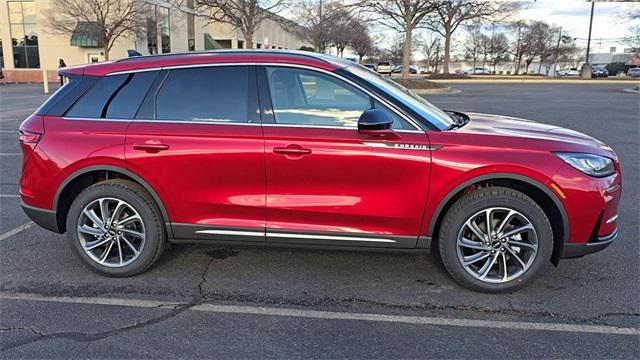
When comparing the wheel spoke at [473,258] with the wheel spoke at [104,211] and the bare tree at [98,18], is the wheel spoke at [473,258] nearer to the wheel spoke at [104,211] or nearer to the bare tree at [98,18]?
the wheel spoke at [104,211]

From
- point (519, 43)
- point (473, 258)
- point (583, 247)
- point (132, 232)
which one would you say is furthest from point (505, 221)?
point (519, 43)

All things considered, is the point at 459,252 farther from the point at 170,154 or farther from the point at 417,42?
the point at 417,42

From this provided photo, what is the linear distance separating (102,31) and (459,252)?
39.5 meters

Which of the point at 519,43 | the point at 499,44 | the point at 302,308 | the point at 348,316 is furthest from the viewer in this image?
the point at 499,44

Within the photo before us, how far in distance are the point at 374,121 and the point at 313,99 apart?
68 cm

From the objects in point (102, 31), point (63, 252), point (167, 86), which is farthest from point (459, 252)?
point (102, 31)

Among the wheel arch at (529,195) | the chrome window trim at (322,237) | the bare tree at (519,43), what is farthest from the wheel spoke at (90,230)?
the bare tree at (519,43)

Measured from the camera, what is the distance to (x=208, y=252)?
451 centimetres

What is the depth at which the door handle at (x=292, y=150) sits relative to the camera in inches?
140

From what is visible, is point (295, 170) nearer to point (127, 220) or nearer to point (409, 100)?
point (409, 100)

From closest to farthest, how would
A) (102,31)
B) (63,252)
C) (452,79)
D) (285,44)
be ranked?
(63,252) → (102,31) → (452,79) → (285,44)

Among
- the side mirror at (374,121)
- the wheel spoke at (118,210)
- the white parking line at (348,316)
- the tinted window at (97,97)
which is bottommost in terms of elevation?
the white parking line at (348,316)

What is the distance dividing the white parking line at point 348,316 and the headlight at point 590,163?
1.10 m

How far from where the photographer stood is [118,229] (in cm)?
394
